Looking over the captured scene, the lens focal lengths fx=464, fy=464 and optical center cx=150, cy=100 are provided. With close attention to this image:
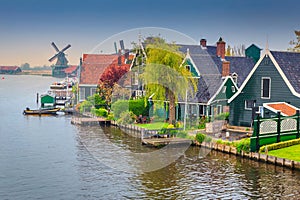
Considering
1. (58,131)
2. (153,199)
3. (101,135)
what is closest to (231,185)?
(153,199)

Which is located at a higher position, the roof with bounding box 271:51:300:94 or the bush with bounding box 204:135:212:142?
the roof with bounding box 271:51:300:94

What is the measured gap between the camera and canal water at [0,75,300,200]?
23.8 metres

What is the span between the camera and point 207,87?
45.2 meters

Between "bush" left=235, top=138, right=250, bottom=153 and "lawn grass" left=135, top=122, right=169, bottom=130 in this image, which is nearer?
"bush" left=235, top=138, right=250, bottom=153

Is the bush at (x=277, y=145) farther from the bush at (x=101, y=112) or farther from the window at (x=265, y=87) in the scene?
the bush at (x=101, y=112)

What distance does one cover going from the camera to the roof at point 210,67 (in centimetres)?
4475

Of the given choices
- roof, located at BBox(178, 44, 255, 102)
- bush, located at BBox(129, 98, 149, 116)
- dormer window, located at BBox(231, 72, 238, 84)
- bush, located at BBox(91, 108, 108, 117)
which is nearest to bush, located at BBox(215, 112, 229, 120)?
roof, located at BBox(178, 44, 255, 102)

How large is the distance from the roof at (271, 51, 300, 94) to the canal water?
953 cm

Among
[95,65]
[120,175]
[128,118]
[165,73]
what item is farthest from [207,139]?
[95,65]

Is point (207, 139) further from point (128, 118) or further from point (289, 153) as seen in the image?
point (128, 118)

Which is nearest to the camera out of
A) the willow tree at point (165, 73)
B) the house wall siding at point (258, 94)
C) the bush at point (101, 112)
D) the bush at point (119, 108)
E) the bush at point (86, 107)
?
the house wall siding at point (258, 94)

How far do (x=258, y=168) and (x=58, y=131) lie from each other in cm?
2364

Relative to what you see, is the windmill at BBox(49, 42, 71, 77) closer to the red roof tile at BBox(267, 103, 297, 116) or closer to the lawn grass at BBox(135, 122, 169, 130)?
the lawn grass at BBox(135, 122, 169, 130)

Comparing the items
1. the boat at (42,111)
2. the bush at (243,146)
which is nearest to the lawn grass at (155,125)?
the bush at (243,146)
